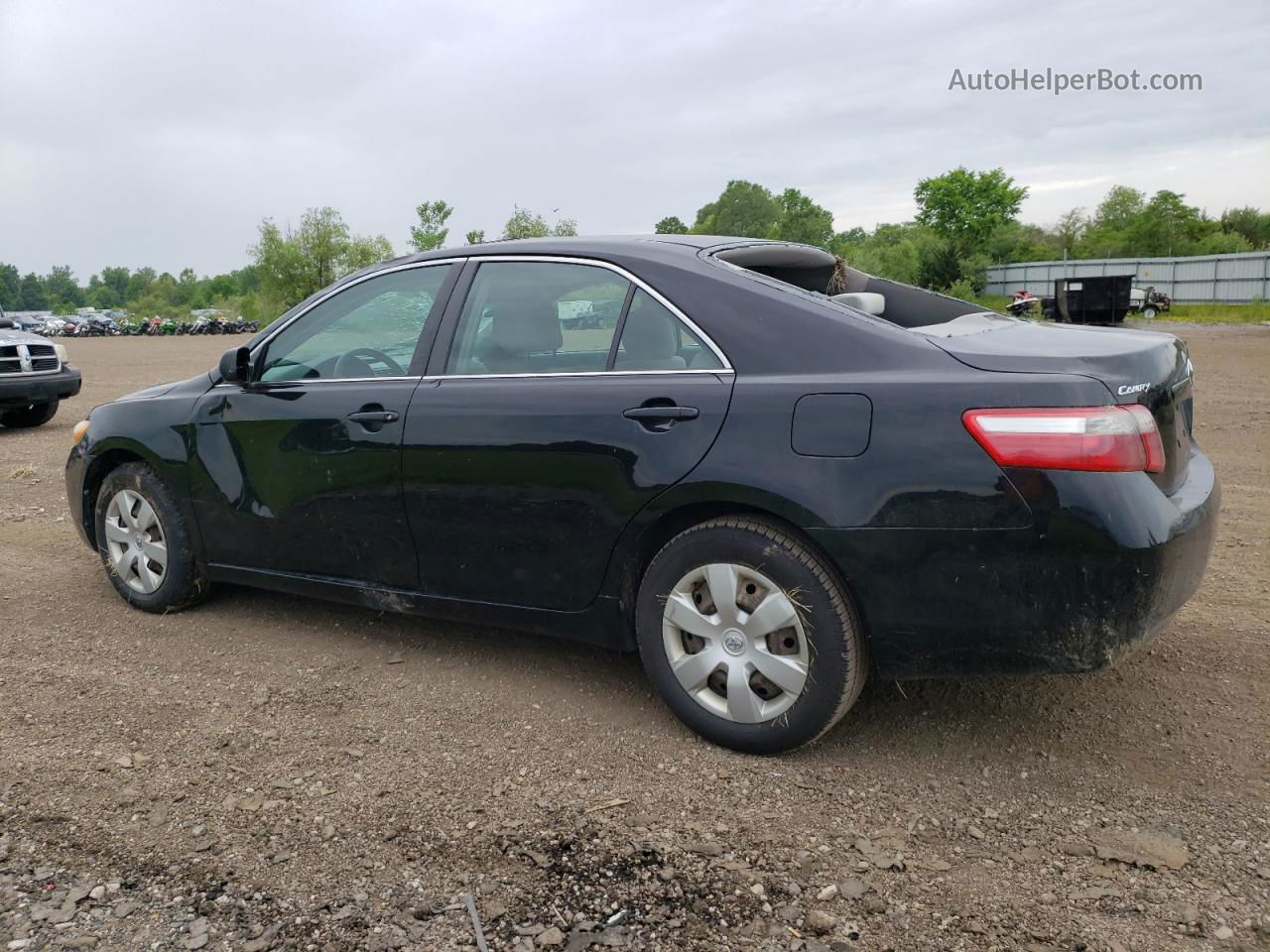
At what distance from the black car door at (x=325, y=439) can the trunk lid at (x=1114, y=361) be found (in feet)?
6.52

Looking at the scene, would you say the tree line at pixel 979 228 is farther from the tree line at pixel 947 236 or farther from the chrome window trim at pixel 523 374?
the chrome window trim at pixel 523 374

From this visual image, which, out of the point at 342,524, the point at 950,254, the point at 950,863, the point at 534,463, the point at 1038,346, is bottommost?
the point at 950,863

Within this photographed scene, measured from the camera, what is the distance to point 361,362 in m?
4.36

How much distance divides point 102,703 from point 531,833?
194 centimetres

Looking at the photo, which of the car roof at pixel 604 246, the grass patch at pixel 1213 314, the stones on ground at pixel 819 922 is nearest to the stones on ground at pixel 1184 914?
the stones on ground at pixel 819 922

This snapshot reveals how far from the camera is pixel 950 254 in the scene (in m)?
59.8

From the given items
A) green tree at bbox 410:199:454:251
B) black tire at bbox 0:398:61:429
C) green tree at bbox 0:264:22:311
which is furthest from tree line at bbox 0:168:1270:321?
green tree at bbox 0:264:22:311

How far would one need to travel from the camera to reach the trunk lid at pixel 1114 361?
10.0 feet

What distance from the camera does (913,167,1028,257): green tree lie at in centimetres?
8562

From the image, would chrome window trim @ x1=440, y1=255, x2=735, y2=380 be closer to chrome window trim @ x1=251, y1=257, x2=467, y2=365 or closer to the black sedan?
the black sedan

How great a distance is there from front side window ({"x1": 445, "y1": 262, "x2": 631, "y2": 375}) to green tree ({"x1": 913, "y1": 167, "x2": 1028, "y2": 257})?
3369 inches

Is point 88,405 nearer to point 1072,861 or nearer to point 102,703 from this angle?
point 102,703

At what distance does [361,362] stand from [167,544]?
4.46 feet

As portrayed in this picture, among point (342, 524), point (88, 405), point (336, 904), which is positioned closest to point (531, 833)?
point (336, 904)
